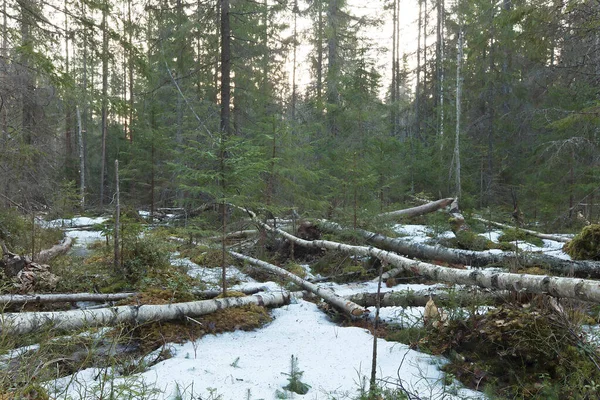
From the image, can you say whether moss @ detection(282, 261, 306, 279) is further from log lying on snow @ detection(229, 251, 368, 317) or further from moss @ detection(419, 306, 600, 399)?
moss @ detection(419, 306, 600, 399)

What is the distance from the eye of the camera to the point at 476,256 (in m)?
6.84

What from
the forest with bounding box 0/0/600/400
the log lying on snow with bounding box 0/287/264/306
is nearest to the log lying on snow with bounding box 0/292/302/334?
the forest with bounding box 0/0/600/400

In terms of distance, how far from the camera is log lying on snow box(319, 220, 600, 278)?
5.82 metres

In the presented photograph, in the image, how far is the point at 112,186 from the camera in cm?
2552

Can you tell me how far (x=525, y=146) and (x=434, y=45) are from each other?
365 inches

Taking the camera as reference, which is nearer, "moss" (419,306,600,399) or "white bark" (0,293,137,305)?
"moss" (419,306,600,399)

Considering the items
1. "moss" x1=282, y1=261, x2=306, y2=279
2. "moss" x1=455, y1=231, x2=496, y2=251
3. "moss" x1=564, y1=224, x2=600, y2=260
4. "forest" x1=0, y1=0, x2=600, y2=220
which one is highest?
"forest" x1=0, y1=0, x2=600, y2=220

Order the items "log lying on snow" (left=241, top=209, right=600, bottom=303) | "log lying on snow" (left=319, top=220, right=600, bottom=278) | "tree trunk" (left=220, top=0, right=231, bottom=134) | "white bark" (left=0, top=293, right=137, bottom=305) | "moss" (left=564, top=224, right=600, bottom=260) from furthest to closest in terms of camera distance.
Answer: "tree trunk" (left=220, top=0, right=231, bottom=134) → "moss" (left=564, top=224, right=600, bottom=260) → "log lying on snow" (left=319, top=220, right=600, bottom=278) → "white bark" (left=0, top=293, right=137, bottom=305) → "log lying on snow" (left=241, top=209, right=600, bottom=303)

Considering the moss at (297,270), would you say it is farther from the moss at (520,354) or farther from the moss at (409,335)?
the moss at (520,354)

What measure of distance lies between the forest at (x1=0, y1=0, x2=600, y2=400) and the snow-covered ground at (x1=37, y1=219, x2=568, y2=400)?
0.27 ft

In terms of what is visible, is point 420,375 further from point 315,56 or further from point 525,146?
point 315,56

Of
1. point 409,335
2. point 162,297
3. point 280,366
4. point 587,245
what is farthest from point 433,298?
point 587,245

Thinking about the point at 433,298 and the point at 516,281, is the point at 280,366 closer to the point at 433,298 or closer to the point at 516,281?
the point at 433,298

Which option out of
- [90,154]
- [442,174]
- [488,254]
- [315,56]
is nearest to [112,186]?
[90,154]
